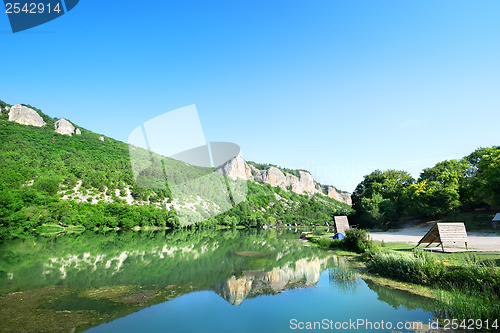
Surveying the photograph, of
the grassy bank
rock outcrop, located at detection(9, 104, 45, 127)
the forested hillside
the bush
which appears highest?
rock outcrop, located at detection(9, 104, 45, 127)

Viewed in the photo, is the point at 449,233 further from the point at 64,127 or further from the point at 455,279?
the point at 64,127

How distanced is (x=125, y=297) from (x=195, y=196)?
72502 millimetres

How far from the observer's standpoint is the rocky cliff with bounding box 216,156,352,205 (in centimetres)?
13514

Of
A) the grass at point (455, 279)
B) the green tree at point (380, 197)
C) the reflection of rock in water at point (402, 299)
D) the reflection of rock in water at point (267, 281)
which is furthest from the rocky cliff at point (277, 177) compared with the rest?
the reflection of rock in water at point (402, 299)

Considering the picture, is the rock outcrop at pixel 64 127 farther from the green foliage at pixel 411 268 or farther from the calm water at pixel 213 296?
the green foliage at pixel 411 268

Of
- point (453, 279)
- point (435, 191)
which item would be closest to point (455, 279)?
point (453, 279)

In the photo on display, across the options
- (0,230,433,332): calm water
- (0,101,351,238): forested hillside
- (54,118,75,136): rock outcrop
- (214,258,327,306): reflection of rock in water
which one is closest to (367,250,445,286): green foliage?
(0,230,433,332): calm water

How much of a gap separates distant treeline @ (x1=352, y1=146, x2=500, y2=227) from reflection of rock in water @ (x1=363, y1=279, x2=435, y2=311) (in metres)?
26.7

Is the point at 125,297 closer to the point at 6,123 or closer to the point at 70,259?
the point at 70,259

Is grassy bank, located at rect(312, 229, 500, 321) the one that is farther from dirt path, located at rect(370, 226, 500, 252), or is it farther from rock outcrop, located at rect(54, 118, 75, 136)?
rock outcrop, located at rect(54, 118, 75, 136)

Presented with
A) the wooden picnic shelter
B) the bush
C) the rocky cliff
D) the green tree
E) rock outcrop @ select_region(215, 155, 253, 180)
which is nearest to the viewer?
the wooden picnic shelter

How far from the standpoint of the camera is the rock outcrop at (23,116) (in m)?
85.9

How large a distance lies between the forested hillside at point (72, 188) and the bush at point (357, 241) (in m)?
39.9

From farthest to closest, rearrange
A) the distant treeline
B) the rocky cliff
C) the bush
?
the rocky cliff < the distant treeline < the bush
